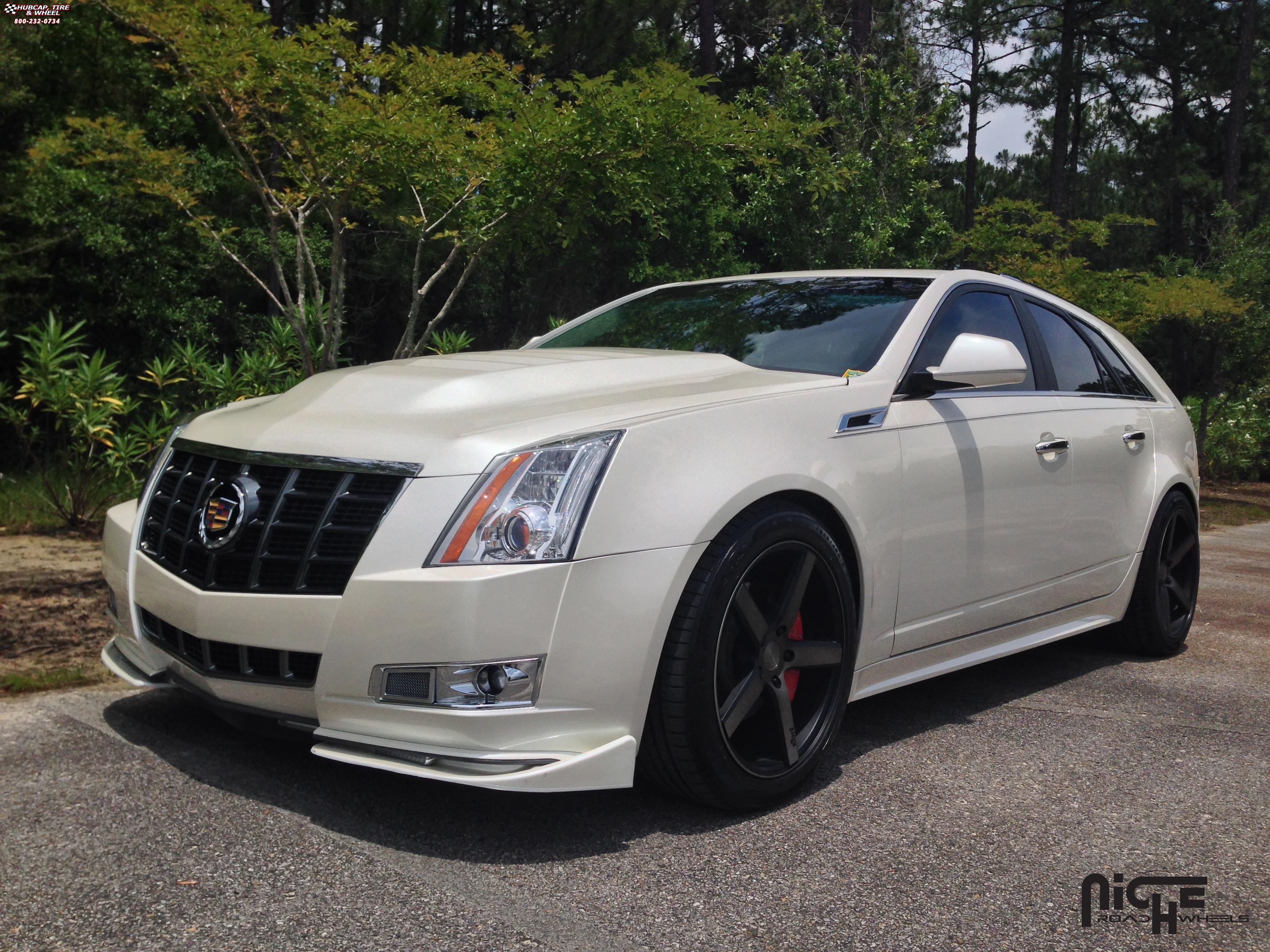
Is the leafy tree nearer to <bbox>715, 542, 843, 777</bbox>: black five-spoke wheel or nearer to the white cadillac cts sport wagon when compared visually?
the white cadillac cts sport wagon

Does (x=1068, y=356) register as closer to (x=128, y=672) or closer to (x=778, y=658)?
(x=778, y=658)

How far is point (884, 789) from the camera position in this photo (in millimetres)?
3428

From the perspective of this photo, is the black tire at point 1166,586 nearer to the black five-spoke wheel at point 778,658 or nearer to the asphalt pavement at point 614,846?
the asphalt pavement at point 614,846

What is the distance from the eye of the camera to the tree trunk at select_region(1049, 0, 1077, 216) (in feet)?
113

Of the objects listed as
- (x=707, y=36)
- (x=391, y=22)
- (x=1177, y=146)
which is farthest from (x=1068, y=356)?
(x=1177, y=146)

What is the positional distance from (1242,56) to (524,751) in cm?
3422

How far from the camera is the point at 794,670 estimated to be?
3348 mm

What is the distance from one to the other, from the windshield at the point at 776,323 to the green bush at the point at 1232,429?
16882 millimetres

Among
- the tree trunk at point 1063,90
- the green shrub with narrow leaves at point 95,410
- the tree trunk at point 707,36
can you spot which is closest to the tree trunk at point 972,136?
the tree trunk at point 1063,90

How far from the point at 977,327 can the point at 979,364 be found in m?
0.70

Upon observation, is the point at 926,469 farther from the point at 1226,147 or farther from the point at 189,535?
the point at 1226,147

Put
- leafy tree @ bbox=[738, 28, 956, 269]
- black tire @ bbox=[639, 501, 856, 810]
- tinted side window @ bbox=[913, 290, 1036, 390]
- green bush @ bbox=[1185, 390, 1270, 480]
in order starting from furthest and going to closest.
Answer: green bush @ bbox=[1185, 390, 1270, 480], leafy tree @ bbox=[738, 28, 956, 269], tinted side window @ bbox=[913, 290, 1036, 390], black tire @ bbox=[639, 501, 856, 810]

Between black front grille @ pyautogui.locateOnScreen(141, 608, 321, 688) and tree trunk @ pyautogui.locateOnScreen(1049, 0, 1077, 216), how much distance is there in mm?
34593
